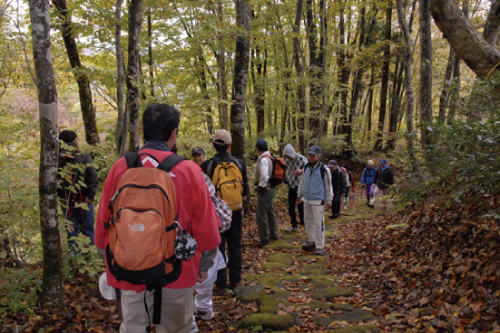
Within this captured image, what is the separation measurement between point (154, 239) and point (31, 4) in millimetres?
3286

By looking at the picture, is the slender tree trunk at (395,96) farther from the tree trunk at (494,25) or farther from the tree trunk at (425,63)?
the tree trunk at (494,25)

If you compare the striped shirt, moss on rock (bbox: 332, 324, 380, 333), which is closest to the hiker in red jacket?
moss on rock (bbox: 332, 324, 380, 333)

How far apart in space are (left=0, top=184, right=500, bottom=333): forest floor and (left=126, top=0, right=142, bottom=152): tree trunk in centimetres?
260

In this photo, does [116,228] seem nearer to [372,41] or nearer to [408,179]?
[408,179]

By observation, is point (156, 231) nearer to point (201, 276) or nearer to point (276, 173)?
point (201, 276)

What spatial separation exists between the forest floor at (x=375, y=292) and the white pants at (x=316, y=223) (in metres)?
0.66

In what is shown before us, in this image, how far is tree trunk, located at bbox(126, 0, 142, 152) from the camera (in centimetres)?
562

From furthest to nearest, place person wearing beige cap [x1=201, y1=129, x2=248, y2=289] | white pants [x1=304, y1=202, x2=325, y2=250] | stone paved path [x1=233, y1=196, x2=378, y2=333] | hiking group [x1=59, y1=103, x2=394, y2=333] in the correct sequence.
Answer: white pants [x1=304, y1=202, x2=325, y2=250] → person wearing beige cap [x1=201, y1=129, x2=248, y2=289] → stone paved path [x1=233, y1=196, x2=378, y2=333] → hiking group [x1=59, y1=103, x2=394, y2=333]

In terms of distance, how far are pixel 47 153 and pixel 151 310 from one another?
2495 mm

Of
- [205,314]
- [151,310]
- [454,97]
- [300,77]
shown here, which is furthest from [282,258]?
[300,77]

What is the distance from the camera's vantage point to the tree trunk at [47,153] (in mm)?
3568

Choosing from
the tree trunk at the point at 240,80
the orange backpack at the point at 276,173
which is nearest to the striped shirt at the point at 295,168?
the orange backpack at the point at 276,173

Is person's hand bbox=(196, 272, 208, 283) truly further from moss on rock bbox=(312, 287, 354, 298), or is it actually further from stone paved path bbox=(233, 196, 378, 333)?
moss on rock bbox=(312, 287, 354, 298)

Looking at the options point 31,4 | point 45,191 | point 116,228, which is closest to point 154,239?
point 116,228
